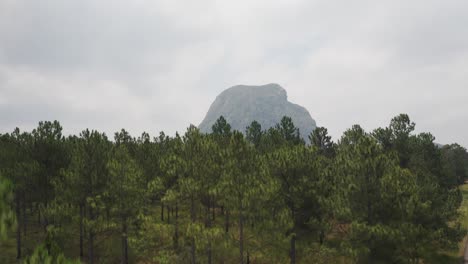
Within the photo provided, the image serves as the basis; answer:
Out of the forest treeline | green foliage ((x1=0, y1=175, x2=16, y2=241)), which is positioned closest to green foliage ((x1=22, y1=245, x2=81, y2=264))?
green foliage ((x1=0, y1=175, x2=16, y2=241))

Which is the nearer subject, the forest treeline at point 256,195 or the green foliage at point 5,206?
the green foliage at point 5,206

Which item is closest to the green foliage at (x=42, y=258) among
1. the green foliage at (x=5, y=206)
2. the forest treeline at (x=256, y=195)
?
the green foliage at (x=5, y=206)

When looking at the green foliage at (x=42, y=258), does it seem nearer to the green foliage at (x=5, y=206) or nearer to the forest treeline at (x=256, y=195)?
the green foliage at (x=5, y=206)

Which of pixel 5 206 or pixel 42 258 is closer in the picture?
pixel 5 206

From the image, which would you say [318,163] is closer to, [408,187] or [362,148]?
[362,148]

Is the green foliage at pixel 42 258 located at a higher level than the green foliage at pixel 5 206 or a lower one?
lower

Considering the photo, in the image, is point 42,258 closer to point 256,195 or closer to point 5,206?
point 5,206

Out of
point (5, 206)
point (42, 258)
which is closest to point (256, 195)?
point (42, 258)

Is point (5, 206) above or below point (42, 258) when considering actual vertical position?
above

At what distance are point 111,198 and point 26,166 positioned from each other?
9710 millimetres

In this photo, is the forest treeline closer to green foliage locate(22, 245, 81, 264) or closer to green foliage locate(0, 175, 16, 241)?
green foliage locate(22, 245, 81, 264)

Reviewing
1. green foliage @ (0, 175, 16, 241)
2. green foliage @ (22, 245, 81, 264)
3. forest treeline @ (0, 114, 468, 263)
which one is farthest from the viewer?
forest treeline @ (0, 114, 468, 263)

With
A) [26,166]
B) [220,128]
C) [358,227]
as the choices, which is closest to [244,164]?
[358,227]

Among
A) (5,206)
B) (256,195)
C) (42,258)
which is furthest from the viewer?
(256,195)
